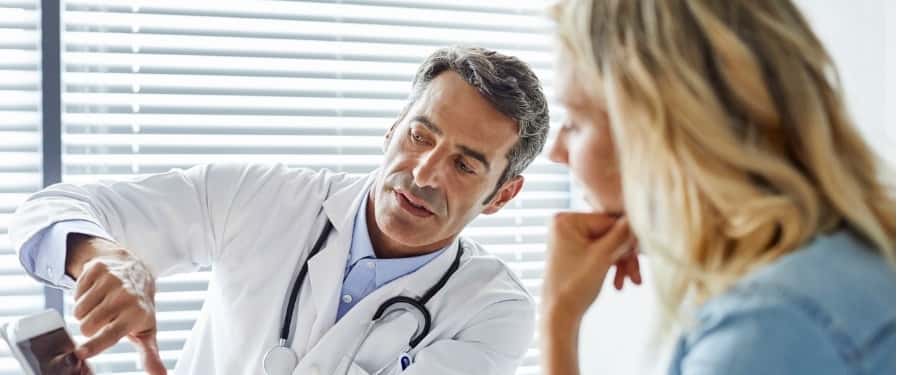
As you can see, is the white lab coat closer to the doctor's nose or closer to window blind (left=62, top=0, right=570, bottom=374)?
the doctor's nose

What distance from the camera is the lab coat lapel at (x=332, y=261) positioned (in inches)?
62.5

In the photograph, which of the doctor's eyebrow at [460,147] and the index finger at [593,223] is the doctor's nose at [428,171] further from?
the index finger at [593,223]

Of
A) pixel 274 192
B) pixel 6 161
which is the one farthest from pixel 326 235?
pixel 6 161

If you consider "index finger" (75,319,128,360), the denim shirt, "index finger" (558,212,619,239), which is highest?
the denim shirt

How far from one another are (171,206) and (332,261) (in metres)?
0.32

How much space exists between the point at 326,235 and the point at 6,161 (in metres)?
0.82

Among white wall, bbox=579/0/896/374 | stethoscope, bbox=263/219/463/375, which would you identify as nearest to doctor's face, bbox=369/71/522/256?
stethoscope, bbox=263/219/463/375

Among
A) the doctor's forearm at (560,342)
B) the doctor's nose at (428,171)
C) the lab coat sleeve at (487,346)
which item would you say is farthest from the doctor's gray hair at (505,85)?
the doctor's forearm at (560,342)

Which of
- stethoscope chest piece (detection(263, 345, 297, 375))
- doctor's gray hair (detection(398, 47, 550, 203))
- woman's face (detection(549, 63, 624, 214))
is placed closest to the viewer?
woman's face (detection(549, 63, 624, 214))

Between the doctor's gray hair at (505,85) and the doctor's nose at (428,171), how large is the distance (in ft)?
0.47

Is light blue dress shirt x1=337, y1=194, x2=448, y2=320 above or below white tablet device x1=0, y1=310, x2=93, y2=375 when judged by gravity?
below

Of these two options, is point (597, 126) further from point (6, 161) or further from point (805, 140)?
point (6, 161)

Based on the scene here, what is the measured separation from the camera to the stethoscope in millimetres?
1523

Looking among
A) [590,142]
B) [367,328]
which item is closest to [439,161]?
[367,328]
